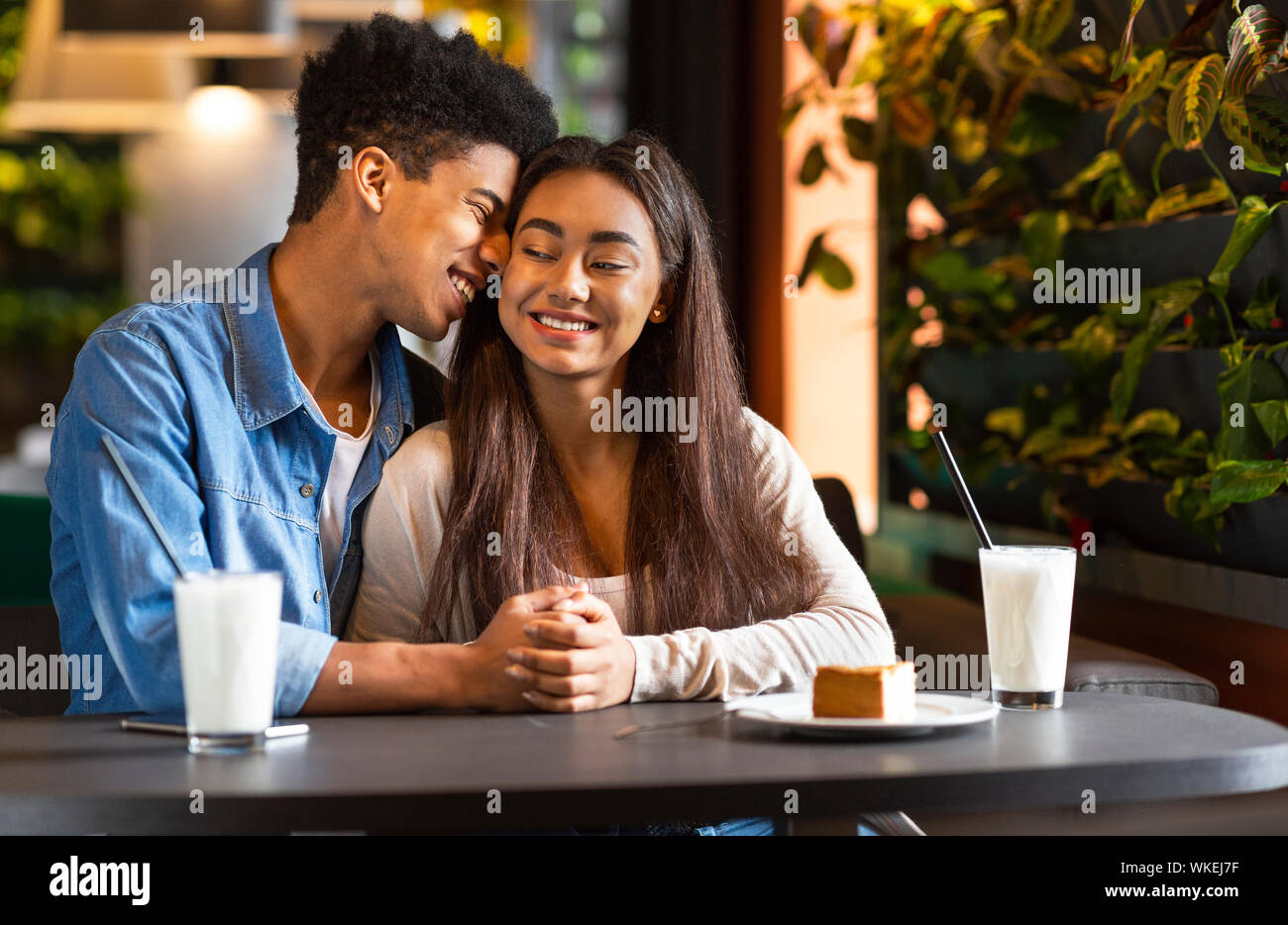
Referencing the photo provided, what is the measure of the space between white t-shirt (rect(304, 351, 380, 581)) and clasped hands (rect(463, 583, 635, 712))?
1.16 feet

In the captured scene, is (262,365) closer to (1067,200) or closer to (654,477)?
(654,477)

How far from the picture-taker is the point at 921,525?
2.87m

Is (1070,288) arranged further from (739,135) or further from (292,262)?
(739,135)

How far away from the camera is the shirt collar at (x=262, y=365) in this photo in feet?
4.90

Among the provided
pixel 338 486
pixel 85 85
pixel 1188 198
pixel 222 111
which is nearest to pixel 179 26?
pixel 85 85

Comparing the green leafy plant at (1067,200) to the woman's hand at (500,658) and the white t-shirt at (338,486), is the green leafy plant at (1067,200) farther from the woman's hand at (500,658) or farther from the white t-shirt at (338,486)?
the white t-shirt at (338,486)

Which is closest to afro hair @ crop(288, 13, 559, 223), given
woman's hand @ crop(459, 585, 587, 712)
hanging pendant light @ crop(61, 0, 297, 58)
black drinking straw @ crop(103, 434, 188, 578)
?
black drinking straw @ crop(103, 434, 188, 578)

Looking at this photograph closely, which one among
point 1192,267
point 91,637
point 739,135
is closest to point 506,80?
point 91,637

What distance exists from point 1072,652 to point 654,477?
590mm

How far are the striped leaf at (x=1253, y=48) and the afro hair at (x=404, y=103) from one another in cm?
80

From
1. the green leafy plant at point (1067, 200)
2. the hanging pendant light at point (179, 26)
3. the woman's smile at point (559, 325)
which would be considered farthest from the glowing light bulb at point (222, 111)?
the woman's smile at point (559, 325)

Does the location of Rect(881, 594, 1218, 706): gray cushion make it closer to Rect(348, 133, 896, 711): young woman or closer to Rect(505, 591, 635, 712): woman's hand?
Rect(348, 133, 896, 711): young woman

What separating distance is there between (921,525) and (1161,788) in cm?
185
